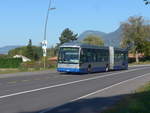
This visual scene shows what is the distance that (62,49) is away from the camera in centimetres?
3934

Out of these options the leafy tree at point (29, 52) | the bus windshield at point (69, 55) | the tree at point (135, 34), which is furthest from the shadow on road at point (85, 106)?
the leafy tree at point (29, 52)

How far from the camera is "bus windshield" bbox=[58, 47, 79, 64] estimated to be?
3859cm

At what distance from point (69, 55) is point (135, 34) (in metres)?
73.3

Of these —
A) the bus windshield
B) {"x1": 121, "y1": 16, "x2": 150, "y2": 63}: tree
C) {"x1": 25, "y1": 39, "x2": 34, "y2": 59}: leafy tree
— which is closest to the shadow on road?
the bus windshield

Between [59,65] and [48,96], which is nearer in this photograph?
[48,96]

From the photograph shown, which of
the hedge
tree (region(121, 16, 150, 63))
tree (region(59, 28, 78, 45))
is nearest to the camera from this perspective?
the hedge

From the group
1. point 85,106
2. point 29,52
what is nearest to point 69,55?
point 85,106

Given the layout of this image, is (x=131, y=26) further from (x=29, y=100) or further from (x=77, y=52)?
(x=29, y=100)

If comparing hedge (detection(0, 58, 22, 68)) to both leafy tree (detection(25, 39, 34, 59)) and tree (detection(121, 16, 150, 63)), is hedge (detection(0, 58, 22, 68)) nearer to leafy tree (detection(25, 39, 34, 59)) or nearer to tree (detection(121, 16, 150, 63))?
tree (detection(121, 16, 150, 63))

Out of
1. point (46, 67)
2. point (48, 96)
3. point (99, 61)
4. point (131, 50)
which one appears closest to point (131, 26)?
point (131, 50)

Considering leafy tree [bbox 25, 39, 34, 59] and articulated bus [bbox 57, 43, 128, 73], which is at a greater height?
leafy tree [bbox 25, 39, 34, 59]

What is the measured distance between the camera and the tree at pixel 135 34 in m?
110

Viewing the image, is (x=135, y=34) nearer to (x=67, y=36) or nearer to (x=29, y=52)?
(x=29, y=52)

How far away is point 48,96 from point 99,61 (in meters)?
25.6
